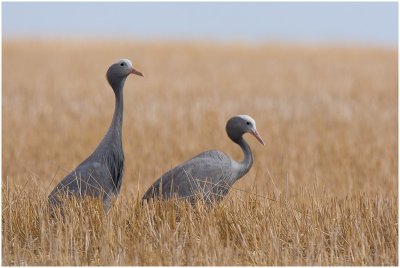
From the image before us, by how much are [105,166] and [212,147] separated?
6157mm

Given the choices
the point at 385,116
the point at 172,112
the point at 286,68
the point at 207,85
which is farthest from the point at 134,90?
the point at 286,68

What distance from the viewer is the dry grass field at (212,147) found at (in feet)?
18.6

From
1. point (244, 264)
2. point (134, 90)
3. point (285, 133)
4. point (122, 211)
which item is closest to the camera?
point (244, 264)

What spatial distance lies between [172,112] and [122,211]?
9.73m

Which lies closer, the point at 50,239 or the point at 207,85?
the point at 50,239

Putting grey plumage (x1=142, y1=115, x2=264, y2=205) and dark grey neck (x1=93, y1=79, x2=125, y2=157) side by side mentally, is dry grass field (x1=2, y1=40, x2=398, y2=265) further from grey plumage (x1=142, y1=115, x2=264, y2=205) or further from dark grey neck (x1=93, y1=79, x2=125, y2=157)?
dark grey neck (x1=93, y1=79, x2=125, y2=157)

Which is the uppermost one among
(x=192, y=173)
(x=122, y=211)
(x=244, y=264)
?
(x=192, y=173)

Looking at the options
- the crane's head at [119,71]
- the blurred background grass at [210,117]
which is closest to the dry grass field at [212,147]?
the blurred background grass at [210,117]

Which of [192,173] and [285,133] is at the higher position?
[285,133]

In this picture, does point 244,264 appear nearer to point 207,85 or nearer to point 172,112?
point 172,112

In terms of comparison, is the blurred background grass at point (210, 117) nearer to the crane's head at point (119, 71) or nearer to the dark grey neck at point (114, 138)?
the dark grey neck at point (114, 138)

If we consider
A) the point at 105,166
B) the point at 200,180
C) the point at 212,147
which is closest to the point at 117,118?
the point at 105,166

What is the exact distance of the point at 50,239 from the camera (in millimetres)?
5625

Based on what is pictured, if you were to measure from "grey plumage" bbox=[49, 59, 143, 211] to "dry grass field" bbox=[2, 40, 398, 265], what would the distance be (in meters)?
0.19
